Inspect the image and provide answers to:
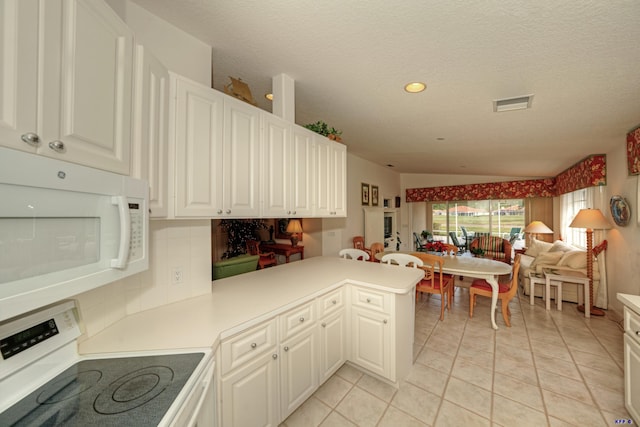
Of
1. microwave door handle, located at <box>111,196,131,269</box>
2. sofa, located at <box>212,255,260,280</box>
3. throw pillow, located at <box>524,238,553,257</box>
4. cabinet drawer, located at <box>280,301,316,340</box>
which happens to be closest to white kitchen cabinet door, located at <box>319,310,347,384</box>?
cabinet drawer, located at <box>280,301,316,340</box>

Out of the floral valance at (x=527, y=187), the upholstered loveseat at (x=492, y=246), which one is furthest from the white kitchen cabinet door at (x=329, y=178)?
the upholstered loveseat at (x=492, y=246)

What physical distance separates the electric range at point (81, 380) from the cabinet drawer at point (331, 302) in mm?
916

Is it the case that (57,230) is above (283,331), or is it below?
above

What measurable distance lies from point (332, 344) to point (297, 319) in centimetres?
55

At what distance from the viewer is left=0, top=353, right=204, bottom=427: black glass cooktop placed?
2.19 ft

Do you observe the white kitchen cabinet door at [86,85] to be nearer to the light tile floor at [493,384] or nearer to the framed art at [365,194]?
the light tile floor at [493,384]

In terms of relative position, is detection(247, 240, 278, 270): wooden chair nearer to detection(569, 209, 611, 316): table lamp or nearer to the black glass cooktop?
the black glass cooktop

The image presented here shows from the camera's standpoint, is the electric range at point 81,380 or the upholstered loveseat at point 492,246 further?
the upholstered loveseat at point 492,246

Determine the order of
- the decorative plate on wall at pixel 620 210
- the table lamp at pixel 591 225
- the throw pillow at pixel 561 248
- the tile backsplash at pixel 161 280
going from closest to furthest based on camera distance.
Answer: the tile backsplash at pixel 161 280, the decorative plate on wall at pixel 620 210, the table lamp at pixel 591 225, the throw pillow at pixel 561 248

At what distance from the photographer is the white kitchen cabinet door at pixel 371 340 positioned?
6.26 feet

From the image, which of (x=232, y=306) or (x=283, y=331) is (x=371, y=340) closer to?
(x=283, y=331)

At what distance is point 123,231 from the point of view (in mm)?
846

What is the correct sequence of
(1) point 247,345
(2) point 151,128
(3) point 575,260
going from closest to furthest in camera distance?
(2) point 151,128 → (1) point 247,345 → (3) point 575,260

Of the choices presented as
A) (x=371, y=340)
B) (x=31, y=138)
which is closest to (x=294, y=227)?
(x=371, y=340)
